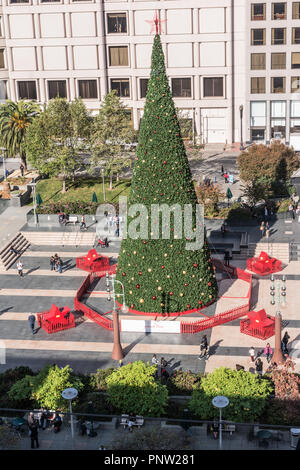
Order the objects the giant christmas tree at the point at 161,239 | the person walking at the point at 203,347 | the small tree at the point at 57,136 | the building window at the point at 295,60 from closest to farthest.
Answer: the person walking at the point at 203,347, the giant christmas tree at the point at 161,239, the small tree at the point at 57,136, the building window at the point at 295,60

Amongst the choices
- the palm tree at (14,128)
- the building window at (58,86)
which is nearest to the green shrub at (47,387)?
the palm tree at (14,128)

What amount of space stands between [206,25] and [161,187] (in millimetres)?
50773

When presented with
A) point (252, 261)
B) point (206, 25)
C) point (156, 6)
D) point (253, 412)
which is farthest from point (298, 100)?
point (253, 412)

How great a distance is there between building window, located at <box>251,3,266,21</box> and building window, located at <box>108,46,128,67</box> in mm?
17104

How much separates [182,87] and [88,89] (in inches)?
498

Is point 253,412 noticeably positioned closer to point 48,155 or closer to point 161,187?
point 161,187

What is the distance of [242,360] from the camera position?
131 ft

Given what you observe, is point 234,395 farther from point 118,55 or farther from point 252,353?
point 118,55

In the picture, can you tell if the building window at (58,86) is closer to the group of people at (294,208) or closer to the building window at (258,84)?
the building window at (258,84)

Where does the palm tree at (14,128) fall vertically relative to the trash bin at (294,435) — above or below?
above

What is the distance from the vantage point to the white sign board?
43094 mm

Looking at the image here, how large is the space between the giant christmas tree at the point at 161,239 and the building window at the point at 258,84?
47696 millimetres

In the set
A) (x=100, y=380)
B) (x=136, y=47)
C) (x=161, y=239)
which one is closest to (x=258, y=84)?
(x=136, y=47)

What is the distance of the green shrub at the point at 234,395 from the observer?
3191 centimetres
